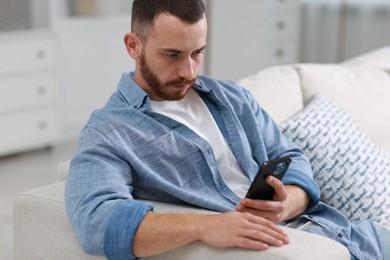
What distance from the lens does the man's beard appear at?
1.91 m

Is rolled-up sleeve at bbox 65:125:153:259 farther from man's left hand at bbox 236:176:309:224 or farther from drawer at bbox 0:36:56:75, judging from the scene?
drawer at bbox 0:36:56:75

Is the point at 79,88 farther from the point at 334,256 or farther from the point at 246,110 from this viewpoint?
the point at 334,256

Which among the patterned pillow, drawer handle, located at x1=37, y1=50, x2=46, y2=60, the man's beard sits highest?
the man's beard

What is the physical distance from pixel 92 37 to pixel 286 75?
8.15 ft

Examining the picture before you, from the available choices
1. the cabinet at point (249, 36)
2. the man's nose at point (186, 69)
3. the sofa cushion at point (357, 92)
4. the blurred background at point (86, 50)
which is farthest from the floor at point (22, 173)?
the man's nose at point (186, 69)

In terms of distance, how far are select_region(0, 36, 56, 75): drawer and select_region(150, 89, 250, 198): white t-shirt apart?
246cm

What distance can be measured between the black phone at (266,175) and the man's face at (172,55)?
316 millimetres

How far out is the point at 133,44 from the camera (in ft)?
6.39

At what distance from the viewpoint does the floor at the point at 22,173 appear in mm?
3487

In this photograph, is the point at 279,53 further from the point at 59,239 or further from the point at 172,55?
the point at 59,239

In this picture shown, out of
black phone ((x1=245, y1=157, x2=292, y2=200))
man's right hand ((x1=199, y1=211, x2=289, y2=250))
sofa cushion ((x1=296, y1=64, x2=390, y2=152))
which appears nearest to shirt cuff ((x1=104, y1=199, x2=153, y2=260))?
man's right hand ((x1=199, y1=211, x2=289, y2=250))

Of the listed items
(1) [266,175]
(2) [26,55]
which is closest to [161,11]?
(1) [266,175]

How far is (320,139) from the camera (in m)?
2.38

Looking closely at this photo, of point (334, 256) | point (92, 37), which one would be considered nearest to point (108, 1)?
point (92, 37)
